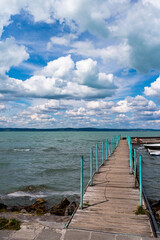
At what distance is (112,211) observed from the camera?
19.7 feet

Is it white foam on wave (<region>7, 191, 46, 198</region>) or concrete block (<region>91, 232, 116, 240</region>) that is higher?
concrete block (<region>91, 232, 116, 240</region>)

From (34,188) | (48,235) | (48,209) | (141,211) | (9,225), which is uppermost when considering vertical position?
(141,211)

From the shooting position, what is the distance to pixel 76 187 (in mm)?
13648

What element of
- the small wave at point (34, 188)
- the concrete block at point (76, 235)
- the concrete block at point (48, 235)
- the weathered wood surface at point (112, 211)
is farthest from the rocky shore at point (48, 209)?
the small wave at point (34, 188)

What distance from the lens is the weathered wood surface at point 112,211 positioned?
5.04 metres

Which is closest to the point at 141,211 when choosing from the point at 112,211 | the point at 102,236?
the point at 112,211

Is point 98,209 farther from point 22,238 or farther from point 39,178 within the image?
point 39,178

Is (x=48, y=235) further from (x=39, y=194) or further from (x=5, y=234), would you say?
(x=39, y=194)

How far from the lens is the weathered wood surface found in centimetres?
504

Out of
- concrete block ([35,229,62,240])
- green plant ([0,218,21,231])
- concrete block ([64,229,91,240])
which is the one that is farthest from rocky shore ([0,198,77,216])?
concrete block ([64,229,91,240])

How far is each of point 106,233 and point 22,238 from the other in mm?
2072

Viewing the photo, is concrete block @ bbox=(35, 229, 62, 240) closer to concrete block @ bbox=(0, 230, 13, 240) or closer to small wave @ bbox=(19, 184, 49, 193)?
concrete block @ bbox=(0, 230, 13, 240)

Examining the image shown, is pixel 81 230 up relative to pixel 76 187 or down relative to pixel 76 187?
up

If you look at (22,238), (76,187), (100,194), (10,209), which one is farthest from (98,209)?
(76,187)
